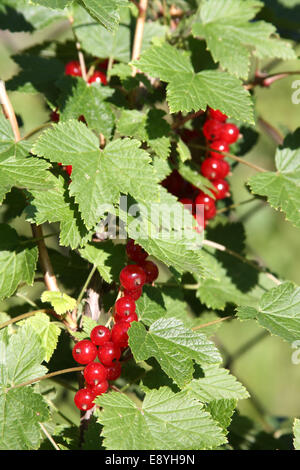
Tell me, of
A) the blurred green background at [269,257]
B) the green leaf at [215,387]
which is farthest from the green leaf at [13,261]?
the blurred green background at [269,257]

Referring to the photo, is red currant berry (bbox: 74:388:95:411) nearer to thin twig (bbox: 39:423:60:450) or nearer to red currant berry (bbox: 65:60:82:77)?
thin twig (bbox: 39:423:60:450)

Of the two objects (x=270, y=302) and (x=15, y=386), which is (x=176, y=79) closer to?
(x=270, y=302)

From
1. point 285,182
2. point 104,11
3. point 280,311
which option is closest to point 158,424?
point 280,311

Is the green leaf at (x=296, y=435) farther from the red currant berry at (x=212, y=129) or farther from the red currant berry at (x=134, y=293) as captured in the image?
the red currant berry at (x=212, y=129)

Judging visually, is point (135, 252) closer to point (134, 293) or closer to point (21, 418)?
point (134, 293)

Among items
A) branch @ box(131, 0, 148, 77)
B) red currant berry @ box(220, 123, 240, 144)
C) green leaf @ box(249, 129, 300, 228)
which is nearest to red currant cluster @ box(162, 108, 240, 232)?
red currant berry @ box(220, 123, 240, 144)

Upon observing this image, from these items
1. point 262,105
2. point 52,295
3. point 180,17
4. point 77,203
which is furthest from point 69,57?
point 262,105
